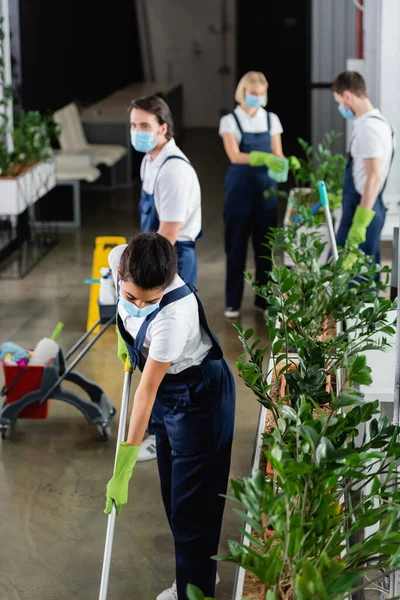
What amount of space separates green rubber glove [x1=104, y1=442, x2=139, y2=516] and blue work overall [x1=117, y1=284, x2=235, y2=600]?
0.18 metres

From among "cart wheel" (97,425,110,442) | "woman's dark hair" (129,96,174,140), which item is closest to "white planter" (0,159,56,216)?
"cart wheel" (97,425,110,442)

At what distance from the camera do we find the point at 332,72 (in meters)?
9.91

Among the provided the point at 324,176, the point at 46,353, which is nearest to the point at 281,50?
the point at 324,176

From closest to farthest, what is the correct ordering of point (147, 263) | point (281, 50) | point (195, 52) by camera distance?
point (147, 263)
point (281, 50)
point (195, 52)

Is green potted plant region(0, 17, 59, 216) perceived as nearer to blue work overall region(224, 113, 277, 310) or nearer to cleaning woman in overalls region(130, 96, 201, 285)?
blue work overall region(224, 113, 277, 310)

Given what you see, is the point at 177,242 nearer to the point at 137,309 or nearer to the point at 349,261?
the point at 349,261

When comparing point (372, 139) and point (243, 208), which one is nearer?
point (372, 139)

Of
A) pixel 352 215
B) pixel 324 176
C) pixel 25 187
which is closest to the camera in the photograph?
pixel 352 215

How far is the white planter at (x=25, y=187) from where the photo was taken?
6.94 meters

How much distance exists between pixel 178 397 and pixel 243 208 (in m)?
3.42

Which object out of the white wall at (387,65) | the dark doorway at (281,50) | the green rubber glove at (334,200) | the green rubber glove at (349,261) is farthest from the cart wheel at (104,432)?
the dark doorway at (281,50)

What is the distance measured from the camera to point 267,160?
19.4 ft

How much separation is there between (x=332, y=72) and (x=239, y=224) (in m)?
4.32

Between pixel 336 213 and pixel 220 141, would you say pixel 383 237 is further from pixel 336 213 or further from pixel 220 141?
pixel 220 141
